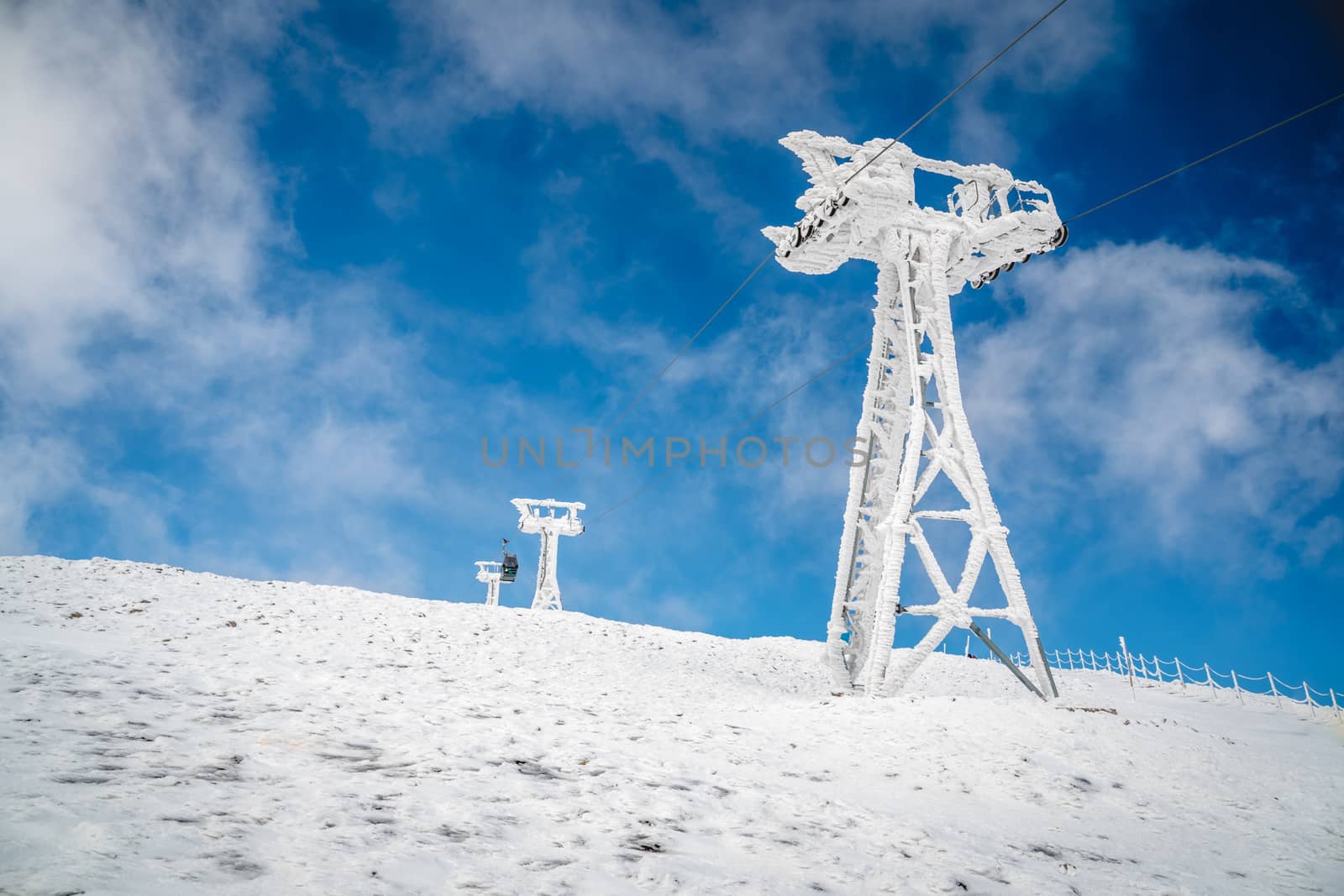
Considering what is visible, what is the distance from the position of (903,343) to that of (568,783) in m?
12.1

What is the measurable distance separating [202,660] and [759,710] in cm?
822

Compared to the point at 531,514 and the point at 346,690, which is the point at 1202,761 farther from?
the point at 531,514

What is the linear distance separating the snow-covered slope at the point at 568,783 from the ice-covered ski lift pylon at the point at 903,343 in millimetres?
2668

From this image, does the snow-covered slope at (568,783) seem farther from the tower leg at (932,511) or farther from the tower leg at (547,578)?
the tower leg at (547,578)

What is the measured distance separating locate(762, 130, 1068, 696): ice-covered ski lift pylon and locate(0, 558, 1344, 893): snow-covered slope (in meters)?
2.67

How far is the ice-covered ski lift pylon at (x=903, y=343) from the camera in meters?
12.8

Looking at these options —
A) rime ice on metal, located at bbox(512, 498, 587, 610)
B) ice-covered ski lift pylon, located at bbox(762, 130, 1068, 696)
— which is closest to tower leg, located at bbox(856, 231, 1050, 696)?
ice-covered ski lift pylon, located at bbox(762, 130, 1068, 696)

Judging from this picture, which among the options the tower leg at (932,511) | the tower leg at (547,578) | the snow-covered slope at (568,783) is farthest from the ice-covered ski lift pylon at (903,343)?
the tower leg at (547,578)

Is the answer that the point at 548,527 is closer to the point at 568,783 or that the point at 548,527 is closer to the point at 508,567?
the point at 508,567

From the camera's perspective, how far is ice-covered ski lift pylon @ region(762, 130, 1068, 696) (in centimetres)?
1279

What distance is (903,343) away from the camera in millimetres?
15227

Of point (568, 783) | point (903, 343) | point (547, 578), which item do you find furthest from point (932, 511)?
point (547, 578)

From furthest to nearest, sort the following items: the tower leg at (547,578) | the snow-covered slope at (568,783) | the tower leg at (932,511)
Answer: the tower leg at (547,578) → the tower leg at (932,511) → the snow-covered slope at (568,783)

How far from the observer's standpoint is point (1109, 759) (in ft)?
27.8
